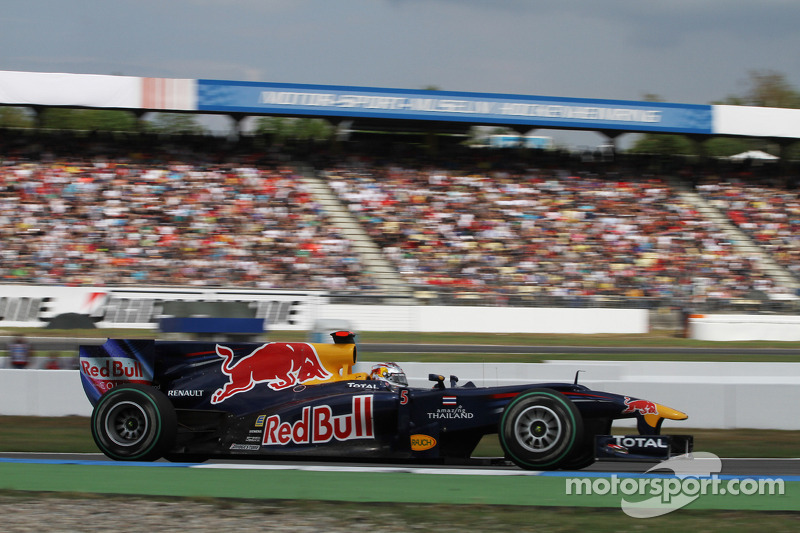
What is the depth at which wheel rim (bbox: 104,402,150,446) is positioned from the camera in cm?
655

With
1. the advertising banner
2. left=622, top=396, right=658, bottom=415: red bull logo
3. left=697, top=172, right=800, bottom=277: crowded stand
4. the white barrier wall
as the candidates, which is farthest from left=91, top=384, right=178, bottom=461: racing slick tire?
left=697, top=172, right=800, bottom=277: crowded stand

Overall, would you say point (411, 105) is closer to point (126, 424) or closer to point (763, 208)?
point (763, 208)

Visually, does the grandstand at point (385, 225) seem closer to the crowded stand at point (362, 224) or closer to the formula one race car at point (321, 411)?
the crowded stand at point (362, 224)

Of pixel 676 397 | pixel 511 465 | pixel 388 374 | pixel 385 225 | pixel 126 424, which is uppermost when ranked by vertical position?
pixel 385 225

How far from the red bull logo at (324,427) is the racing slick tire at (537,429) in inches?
39.4

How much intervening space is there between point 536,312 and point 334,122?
8099 mm

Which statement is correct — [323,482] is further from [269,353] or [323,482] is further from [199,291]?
[199,291]

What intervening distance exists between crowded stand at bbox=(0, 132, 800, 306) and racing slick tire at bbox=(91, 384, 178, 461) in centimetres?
1270

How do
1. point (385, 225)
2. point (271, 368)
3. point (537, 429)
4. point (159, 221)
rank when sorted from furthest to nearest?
point (385, 225), point (159, 221), point (271, 368), point (537, 429)

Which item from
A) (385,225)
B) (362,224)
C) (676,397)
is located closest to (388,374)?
(676,397)

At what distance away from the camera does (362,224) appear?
21312mm

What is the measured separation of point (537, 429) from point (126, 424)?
313 centimetres

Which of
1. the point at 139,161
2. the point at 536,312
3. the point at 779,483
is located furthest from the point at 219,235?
the point at 779,483

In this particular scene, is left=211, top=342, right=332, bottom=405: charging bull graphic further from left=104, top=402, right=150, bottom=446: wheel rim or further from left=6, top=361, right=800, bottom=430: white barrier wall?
left=6, top=361, right=800, bottom=430: white barrier wall
